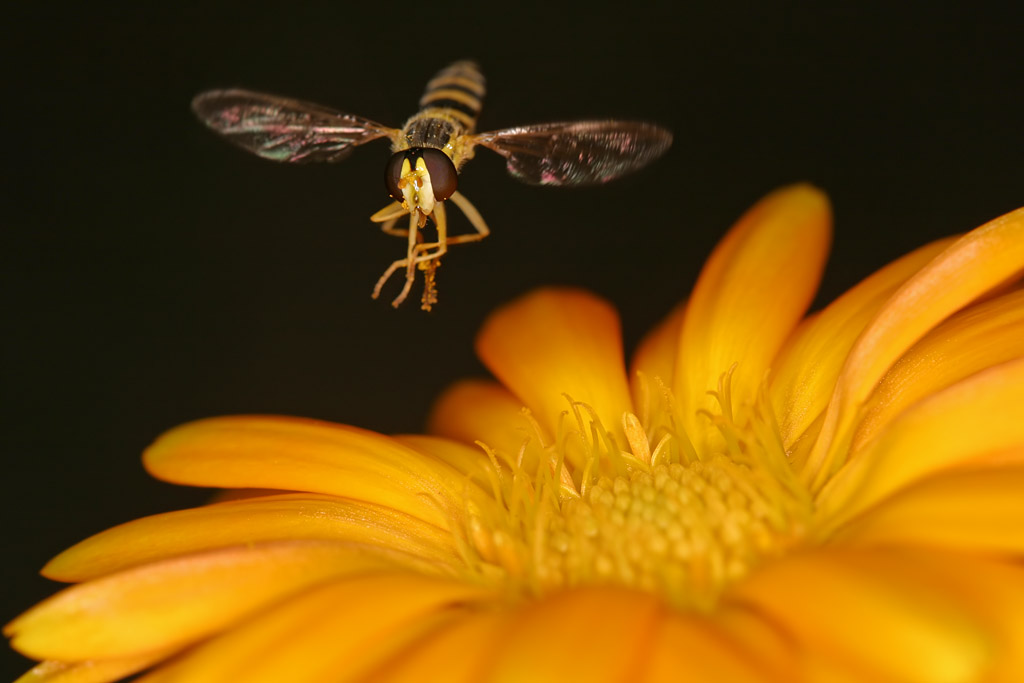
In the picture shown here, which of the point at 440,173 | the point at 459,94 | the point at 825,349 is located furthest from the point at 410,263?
the point at 825,349

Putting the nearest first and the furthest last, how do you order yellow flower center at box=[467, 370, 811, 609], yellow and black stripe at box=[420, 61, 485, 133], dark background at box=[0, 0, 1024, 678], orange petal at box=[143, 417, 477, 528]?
1. yellow flower center at box=[467, 370, 811, 609]
2. orange petal at box=[143, 417, 477, 528]
3. yellow and black stripe at box=[420, 61, 485, 133]
4. dark background at box=[0, 0, 1024, 678]

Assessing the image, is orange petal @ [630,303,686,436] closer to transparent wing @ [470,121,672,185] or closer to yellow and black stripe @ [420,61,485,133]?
transparent wing @ [470,121,672,185]

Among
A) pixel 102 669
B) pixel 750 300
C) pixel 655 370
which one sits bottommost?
pixel 102 669

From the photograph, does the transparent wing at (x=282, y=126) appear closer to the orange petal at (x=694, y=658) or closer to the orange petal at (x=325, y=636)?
the orange petal at (x=325, y=636)

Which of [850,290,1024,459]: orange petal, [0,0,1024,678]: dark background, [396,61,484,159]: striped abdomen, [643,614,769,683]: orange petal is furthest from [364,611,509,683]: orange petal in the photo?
[0,0,1024,678]: dark background

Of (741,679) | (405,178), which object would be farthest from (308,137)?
(741,679)

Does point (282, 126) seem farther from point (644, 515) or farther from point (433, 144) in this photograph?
point (644, 515)

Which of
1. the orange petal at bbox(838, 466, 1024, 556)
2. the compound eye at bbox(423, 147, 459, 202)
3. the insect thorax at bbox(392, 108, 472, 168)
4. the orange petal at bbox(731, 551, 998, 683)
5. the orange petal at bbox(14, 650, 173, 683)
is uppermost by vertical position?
the insect thorax at bbox(392, 108, 472, 168)
